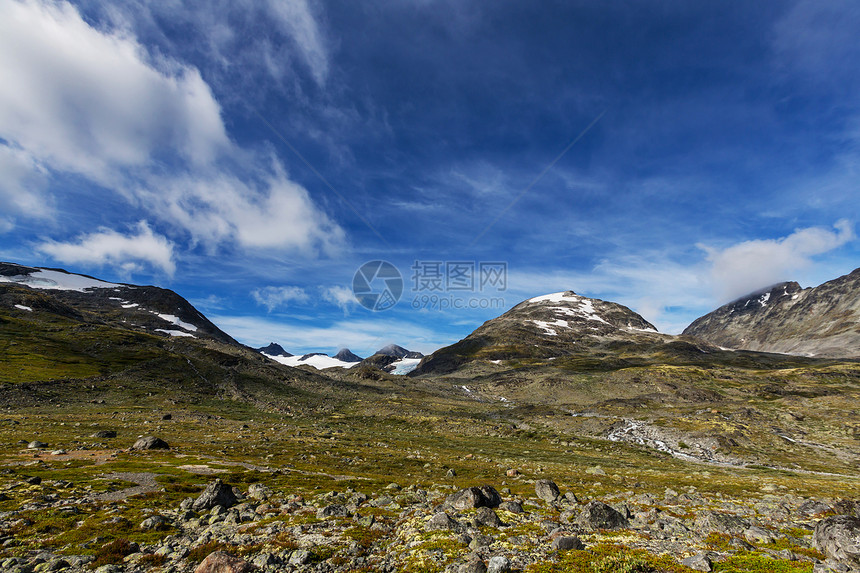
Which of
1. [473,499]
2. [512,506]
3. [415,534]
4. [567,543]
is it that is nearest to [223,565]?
[415,534]

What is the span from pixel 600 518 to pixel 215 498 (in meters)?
26.5

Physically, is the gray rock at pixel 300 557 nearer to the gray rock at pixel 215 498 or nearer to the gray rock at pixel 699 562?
the gray rock at pixel 215 498

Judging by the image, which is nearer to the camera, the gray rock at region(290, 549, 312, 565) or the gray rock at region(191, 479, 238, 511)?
the gray rock at region(290, 549, 312, 565)

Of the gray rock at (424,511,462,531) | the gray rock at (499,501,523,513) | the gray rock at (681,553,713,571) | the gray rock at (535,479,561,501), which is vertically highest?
the gray rock at (681,553,713,571)

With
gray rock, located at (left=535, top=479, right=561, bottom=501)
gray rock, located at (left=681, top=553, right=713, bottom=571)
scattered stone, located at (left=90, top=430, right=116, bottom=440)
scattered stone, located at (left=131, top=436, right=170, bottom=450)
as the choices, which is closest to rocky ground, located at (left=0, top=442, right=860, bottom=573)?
gray rock, located at (left=681, top=553, right=713, bottom=571)

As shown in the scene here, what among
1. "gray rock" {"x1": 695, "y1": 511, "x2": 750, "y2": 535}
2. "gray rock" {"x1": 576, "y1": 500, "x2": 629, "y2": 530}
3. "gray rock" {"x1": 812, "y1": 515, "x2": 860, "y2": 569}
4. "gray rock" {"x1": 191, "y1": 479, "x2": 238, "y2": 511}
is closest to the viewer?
"gray rock" {"x1": 812, "y1": 515, "x2": 860, "y2": 569}

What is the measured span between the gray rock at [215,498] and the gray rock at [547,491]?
25748 mm

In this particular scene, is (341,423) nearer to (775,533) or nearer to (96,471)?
(96,471)

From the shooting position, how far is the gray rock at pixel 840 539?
16.1 metres

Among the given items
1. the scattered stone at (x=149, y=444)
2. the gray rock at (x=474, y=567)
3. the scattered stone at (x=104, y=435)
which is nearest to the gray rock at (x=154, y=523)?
the gray rock at (x=474, y=567)

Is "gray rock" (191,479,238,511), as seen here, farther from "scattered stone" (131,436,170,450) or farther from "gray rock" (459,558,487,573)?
"scattered stone" (131,436,170,450)

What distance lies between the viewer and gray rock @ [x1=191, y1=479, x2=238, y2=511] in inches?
985

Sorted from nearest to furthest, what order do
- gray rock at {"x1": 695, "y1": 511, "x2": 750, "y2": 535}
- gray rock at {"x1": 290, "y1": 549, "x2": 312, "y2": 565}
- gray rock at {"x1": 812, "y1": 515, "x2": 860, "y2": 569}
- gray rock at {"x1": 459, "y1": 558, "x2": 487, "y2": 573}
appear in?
1. gray rock at {"x1": 459, "y1": 558, "x2": 487, "y2": 573}
2. gray rock at {"x1": 812, "y1": 515, "x2": 860, "y2": 569}
3. gray rock at {"x1": 290, "y1": 549, "x2": 312, "y2": 565}
4. gray rock at {"x1": 695, "y1": 511, "x2": 750, "y2": 535}

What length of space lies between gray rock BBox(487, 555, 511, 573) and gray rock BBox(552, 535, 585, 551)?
4329mm
